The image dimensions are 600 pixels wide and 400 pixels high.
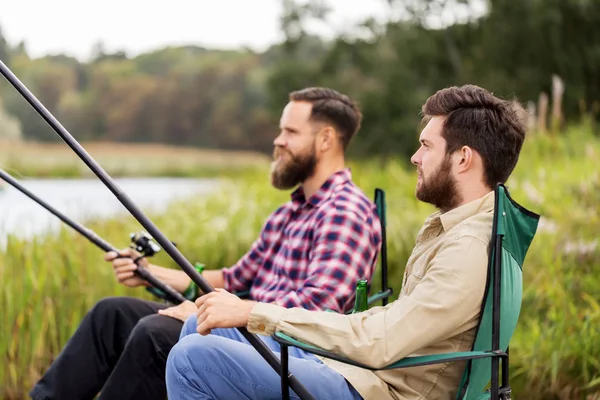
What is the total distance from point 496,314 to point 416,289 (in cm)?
19

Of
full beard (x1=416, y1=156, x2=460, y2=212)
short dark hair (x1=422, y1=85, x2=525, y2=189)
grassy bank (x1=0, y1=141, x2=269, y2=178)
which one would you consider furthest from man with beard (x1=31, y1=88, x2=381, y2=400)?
grassy bank (x1=0, y1=141, x2=269, y2=178)

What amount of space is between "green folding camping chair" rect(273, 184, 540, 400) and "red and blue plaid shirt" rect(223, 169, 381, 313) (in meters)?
0.61

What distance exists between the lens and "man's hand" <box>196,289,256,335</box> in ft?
6.10

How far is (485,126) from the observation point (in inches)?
75.7

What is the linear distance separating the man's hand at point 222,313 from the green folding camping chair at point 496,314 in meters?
0.10

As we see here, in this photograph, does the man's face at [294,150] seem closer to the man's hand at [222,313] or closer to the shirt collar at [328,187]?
the shirt collar at [328,187]

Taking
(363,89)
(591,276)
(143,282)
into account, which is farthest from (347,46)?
(143,282)

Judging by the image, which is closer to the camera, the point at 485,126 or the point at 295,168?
the point at 485,126

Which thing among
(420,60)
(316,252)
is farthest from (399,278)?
(420,60)

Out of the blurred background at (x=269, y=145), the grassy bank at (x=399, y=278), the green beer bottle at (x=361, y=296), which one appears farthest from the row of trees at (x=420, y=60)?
the green beer bottle at (x=361, y=296)

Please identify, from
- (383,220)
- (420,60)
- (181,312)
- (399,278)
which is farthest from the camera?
(420,60)

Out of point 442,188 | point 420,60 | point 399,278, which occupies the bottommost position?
point 399,278

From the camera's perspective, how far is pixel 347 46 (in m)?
19.5

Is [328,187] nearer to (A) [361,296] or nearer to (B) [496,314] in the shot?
(A) [361,296]
